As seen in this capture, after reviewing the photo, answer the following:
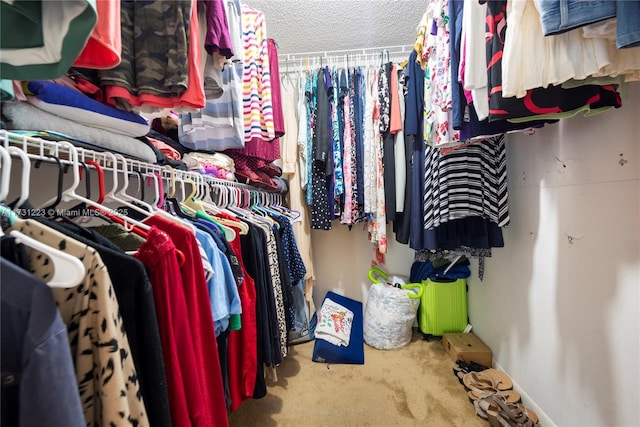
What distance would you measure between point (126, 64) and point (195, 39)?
0.20 metres

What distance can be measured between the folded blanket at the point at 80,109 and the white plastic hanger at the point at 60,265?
16.8 inches

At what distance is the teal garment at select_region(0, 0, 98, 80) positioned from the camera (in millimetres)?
451

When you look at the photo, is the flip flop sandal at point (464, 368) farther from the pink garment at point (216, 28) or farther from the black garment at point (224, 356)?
the pink garment at point (216, 28)

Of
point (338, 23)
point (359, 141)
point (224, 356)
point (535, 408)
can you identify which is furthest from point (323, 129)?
point (535, 408)

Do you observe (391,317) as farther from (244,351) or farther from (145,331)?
(145,331)

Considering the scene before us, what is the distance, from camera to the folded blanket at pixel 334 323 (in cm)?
180

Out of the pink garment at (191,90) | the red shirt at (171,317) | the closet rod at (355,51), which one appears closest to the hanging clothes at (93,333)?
the red shirt at (171,317)

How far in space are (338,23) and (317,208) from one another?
1.17 m

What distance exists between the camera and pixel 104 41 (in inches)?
21.3

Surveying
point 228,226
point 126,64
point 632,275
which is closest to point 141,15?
point 126,64

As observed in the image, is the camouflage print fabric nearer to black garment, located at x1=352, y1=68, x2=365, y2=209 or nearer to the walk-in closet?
the walk-in closet

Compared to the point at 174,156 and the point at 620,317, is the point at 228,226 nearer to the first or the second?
the point at 174,156

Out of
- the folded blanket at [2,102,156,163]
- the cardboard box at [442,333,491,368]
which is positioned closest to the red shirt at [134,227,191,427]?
the folded blanket at [2,102,156,163]

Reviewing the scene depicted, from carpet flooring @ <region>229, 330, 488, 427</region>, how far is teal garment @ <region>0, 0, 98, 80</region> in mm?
1418
